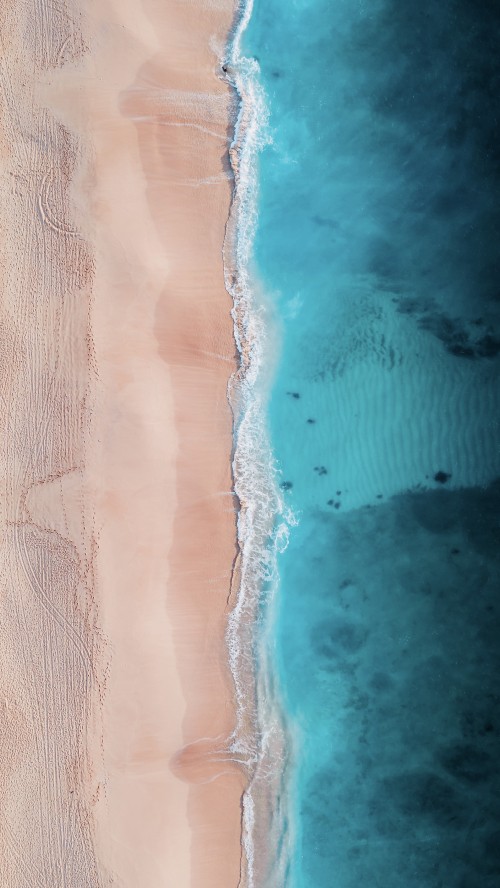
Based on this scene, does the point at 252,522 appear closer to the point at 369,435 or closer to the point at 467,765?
the point at 369,435

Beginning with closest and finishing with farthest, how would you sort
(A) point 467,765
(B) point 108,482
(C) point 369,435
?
(B) point 108,482, (A) point 467,765, (C) point 369,435

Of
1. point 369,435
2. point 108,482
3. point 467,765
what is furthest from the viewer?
point 369,435

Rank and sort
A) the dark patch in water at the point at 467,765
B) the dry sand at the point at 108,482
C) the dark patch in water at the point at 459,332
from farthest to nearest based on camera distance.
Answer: the dark patch in water at the point at 459,332
the dark patch in water at the point at 467,765
the dry sand at the point at 108,482

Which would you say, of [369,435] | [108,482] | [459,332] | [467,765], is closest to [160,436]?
[108,482]

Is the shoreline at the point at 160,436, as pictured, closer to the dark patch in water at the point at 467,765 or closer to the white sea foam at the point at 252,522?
the white sea foam at the point at 252,522

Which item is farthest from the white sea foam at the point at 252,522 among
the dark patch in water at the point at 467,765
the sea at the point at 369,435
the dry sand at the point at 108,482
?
the dark patch in water at the point at 467,765

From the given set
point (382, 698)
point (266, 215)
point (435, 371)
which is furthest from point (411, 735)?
point (266, 215)
